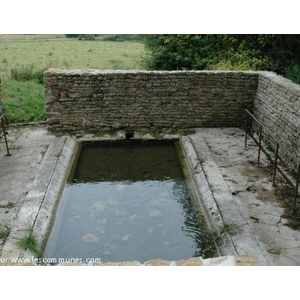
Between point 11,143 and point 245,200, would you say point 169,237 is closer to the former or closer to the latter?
point 245,200

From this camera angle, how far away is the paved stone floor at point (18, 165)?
5.74m

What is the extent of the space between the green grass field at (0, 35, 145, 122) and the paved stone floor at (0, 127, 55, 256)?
1.20 m

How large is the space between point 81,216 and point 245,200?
2.43 metres

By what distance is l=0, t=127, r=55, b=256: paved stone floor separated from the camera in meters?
5.74

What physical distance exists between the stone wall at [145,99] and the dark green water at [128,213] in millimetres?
1231

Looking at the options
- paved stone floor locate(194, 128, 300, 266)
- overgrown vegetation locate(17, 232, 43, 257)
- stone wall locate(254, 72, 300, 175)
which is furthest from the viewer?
stone wall locate(254, 72, 300, 175)

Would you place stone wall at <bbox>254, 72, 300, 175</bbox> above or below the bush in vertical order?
above

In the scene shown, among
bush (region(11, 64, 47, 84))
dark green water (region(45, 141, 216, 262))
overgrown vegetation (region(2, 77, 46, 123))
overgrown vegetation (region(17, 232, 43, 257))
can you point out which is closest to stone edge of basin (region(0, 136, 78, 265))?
overgrown vegetation (region(17, 232, 43, 257))

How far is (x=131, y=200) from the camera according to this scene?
247 inches

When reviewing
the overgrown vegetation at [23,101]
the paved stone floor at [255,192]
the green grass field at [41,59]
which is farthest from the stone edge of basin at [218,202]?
the green grass field at [41,59]

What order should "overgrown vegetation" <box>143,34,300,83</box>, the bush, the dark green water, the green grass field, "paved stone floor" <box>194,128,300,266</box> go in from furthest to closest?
1. the bush
2. "overgrown vegetation" <box>143,34,300,83</box>
3. the green grass field
4. the dark green water
5. "paved stone floor" <box>194,128,300,266</box>

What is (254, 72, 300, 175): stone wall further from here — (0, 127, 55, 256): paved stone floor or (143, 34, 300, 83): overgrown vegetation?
(0, 127, 55, 256): paved stone floor

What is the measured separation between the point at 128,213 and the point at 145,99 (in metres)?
3.88

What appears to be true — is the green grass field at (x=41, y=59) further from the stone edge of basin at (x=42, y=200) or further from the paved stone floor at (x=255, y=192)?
the paved stone floor at (x=255, y=192)
